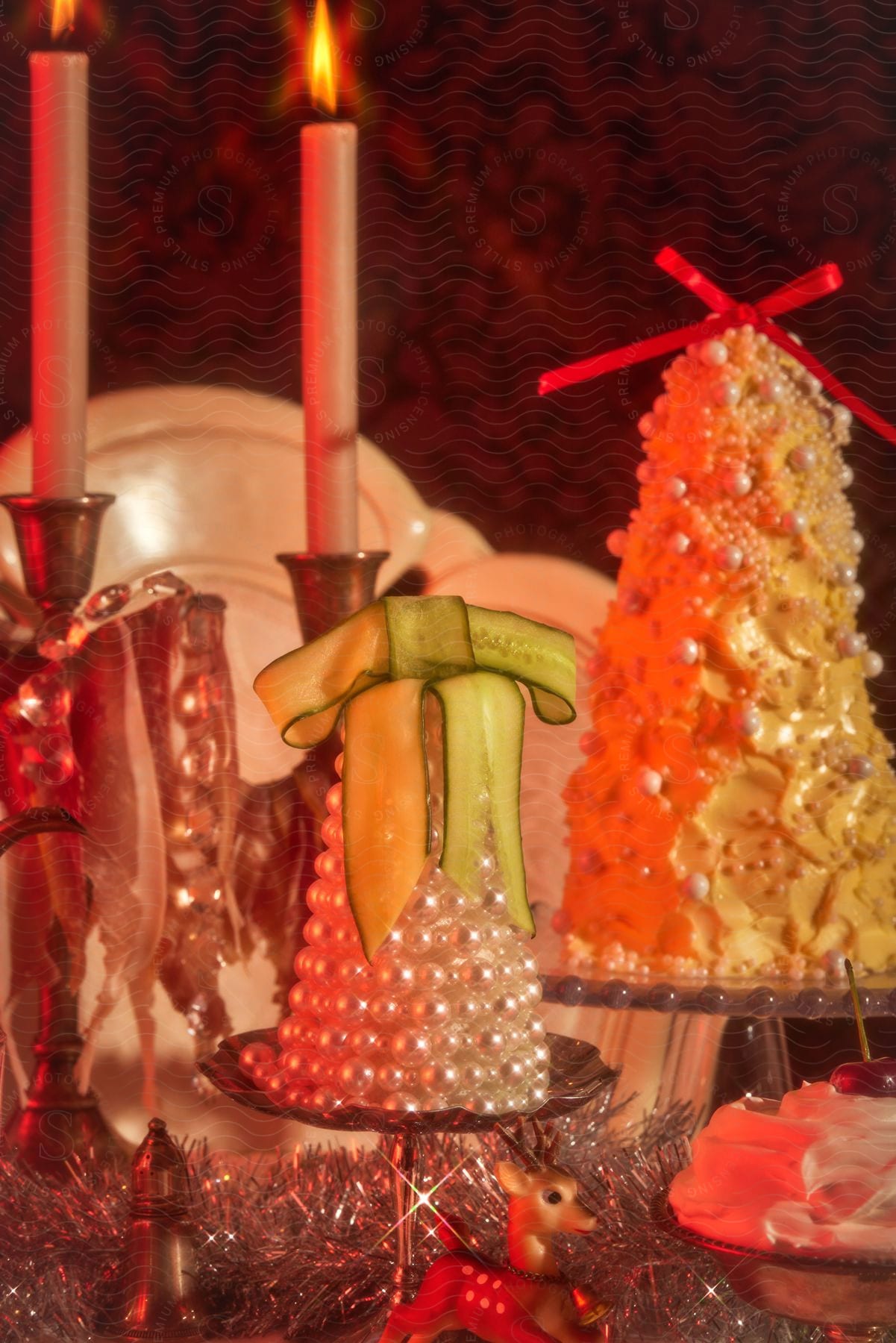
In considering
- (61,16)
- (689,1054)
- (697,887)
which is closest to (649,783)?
(697,887)

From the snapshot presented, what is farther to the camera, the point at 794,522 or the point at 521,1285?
the point at 794,522

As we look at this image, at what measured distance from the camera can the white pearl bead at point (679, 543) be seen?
63cm

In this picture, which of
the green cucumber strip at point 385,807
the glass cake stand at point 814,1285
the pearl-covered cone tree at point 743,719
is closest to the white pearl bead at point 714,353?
the pearl-covered cone tree at point 743,719

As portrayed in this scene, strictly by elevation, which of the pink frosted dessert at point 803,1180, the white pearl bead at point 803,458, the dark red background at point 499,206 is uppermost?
the dark red background at point 499,206

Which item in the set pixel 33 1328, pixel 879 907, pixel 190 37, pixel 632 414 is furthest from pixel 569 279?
pixel 33 1328

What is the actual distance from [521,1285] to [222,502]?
39cm

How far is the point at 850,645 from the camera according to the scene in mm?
641

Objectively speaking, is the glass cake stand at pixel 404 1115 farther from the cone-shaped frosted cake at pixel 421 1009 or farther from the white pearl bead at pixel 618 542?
the white pearl bead at pixel 618 542

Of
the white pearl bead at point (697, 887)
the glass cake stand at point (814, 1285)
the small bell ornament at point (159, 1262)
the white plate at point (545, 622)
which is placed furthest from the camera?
the white plate at point (545, 622)

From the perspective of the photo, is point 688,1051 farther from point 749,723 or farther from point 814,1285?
point 814,1285

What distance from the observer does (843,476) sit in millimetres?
654

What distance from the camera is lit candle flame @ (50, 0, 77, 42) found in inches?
25.3

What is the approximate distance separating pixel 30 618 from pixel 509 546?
0.22 m

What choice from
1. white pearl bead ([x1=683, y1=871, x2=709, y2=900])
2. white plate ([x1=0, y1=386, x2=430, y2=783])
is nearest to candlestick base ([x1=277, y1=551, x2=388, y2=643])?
white plate ([x1=0, y1=386, x2=430, y2=783])
